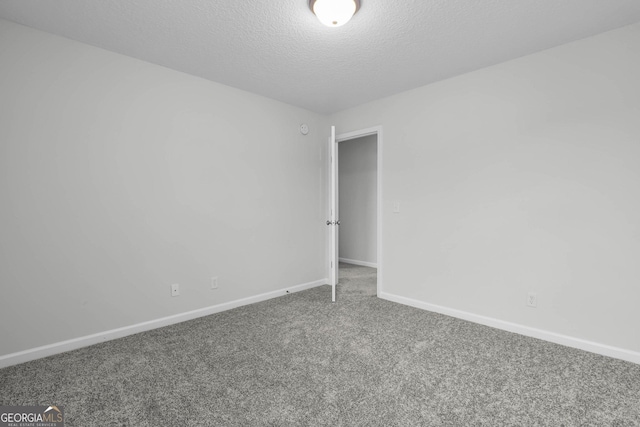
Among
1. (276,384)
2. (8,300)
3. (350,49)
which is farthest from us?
(350,49)

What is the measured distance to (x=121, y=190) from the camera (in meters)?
2.58

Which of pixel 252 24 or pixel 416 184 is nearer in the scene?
pixel 252 24

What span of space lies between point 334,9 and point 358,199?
158 inches

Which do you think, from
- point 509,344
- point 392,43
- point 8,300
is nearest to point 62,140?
point 8,300

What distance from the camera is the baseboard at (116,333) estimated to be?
7.09 ft

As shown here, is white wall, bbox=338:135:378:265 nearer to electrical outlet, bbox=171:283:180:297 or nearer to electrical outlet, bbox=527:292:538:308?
electrical outlet, bbox=527:292:538:308

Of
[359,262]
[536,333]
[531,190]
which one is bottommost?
[359,262]

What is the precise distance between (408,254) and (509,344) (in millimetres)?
1280

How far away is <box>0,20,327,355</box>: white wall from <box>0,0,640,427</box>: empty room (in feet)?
0.05

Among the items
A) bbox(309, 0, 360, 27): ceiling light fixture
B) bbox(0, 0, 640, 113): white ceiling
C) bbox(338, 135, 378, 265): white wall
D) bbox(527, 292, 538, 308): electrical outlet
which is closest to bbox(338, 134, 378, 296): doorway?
bbox(338, 135, 378, 265): white wall

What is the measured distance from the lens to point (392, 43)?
7.85 ft

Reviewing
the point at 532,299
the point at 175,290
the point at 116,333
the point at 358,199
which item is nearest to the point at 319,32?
the point at 175,290

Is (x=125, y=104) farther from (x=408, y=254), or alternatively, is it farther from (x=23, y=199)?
(x=408, y=254)

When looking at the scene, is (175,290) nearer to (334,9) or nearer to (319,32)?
(319,32)
